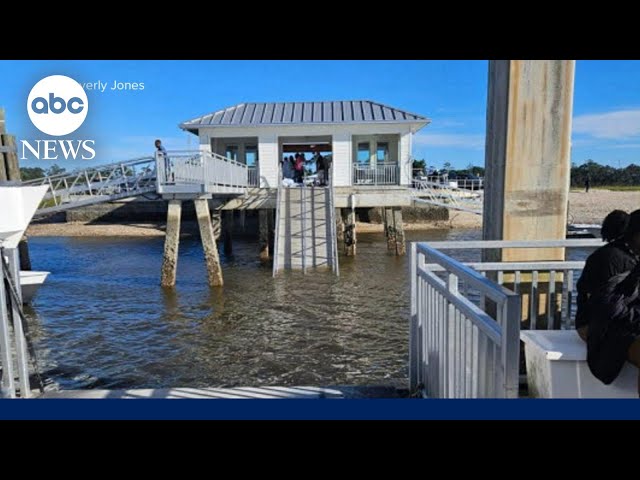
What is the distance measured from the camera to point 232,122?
18.9 metres

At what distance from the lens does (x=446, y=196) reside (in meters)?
19.0

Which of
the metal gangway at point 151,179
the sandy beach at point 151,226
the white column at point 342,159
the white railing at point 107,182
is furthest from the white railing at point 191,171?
the sandy beach at point 151,226

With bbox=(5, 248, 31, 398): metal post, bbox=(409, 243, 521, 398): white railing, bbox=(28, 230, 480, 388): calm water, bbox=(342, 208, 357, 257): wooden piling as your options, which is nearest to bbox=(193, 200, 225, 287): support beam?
bbox=(28, 230, 480, 388): calm water

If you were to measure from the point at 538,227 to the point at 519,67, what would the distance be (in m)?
1.43

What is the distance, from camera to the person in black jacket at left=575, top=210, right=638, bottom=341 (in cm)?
298

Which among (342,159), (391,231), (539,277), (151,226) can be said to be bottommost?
(151,226)

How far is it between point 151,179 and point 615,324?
1378 cm

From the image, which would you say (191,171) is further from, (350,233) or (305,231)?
(350,233)

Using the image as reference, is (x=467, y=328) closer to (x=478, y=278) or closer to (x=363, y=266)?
(x=478, y=278)

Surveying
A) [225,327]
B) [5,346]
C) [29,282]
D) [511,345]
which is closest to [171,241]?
[29,282]

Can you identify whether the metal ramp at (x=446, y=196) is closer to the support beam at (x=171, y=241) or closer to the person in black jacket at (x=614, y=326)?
the support beam at (x=171, y=241)

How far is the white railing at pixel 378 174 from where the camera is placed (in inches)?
746
